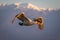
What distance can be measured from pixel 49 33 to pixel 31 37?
0.64 ft

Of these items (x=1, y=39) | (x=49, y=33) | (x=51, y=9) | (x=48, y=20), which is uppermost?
(x=51, y=9)

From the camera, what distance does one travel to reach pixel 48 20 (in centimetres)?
154

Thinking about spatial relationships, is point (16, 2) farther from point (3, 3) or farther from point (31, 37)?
point (31, 37)

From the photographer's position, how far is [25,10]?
1.54 meters

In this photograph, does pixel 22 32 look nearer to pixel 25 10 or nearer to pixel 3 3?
pixel 25 10

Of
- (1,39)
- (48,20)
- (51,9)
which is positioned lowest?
(1,39)

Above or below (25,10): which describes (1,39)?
below

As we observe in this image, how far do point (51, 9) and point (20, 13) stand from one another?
0.33 metres

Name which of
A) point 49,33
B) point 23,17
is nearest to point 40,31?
point 49,33

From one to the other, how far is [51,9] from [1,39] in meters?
0.62

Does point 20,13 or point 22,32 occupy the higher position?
point 20,13

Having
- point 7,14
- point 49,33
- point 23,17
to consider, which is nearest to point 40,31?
point 49,33

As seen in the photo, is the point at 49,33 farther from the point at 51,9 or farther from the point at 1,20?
the point at 1,20

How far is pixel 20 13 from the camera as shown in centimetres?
152
